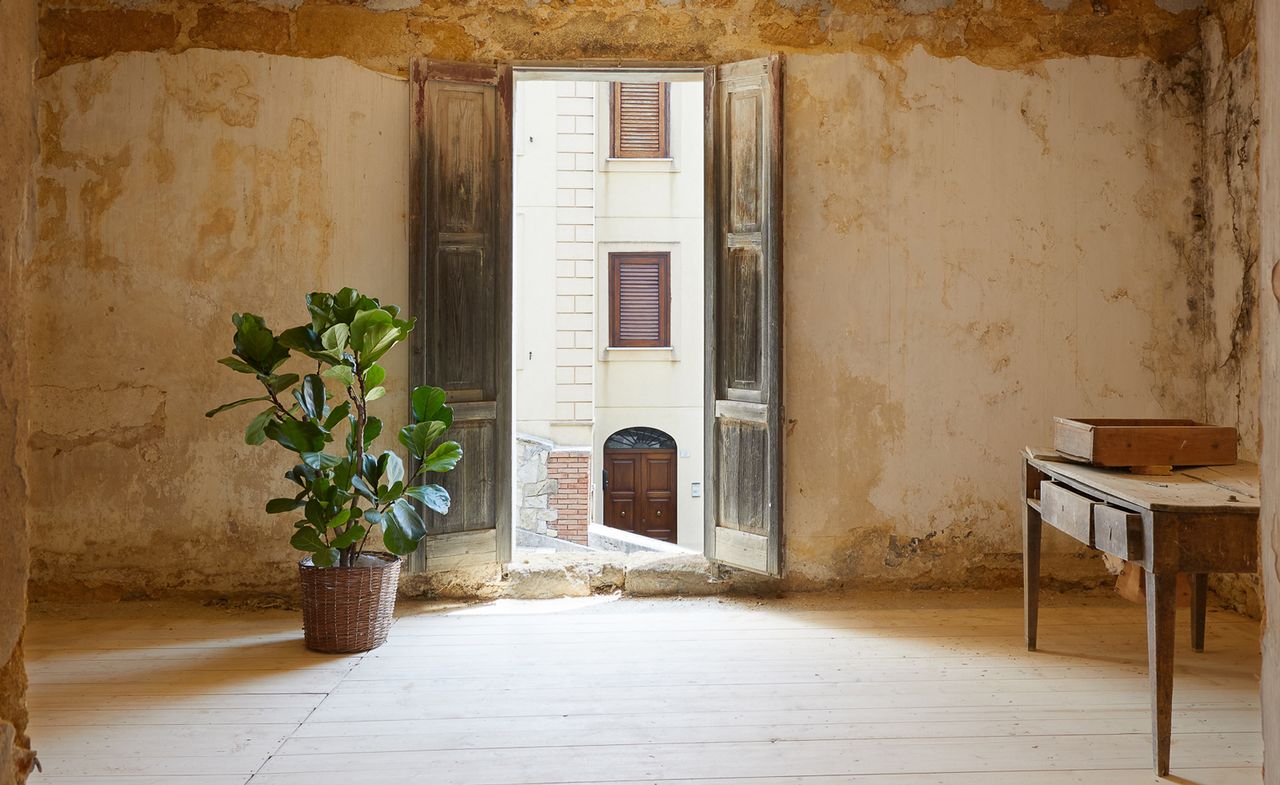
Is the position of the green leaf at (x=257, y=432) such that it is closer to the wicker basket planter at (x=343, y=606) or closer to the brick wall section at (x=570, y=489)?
the wicker basket planter at (x=343, y=606)

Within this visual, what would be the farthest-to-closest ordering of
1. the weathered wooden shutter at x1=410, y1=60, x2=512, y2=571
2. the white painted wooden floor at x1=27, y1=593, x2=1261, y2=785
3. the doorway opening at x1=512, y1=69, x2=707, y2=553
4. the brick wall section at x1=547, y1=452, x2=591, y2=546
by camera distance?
the doorway opening at x1=512, y1=69, x2=707, y2=553, the brick wall section at x1=547, y1=452, x2=591, y2=546, the weathered wooden shutter at x1=410, y1=60, x2=512, y2=571, the white painted wooden floor at x1=27, y1=593, x2=1261, y2=785

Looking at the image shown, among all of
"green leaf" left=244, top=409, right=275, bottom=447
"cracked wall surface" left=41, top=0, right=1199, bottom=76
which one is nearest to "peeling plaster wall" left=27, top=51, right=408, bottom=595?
"cracked wall surface" left=41, top=0, right=1199, bottom=76

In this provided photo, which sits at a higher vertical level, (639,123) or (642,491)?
(639,123)

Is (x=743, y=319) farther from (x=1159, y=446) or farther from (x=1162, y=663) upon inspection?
(x=1162, y=663)

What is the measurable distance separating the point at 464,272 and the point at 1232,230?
3389 mm

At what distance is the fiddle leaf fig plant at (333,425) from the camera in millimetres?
3654

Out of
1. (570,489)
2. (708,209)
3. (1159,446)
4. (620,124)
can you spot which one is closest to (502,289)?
(708,209)

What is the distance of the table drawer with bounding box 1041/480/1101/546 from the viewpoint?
2852 mm

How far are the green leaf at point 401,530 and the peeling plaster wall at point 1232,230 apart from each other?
3.41 m

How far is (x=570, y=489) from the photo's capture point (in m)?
11.4

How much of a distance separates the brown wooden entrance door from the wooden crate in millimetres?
10288

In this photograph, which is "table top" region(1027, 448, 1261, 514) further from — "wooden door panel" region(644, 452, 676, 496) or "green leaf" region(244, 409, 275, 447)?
"wooden door panel" region(644, 452, 676, 496)

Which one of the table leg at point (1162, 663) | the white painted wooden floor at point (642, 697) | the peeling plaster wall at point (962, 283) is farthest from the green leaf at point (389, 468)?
the table leg at point (1162, 663)

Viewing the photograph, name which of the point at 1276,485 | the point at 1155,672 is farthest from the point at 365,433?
the point at 1276,485
